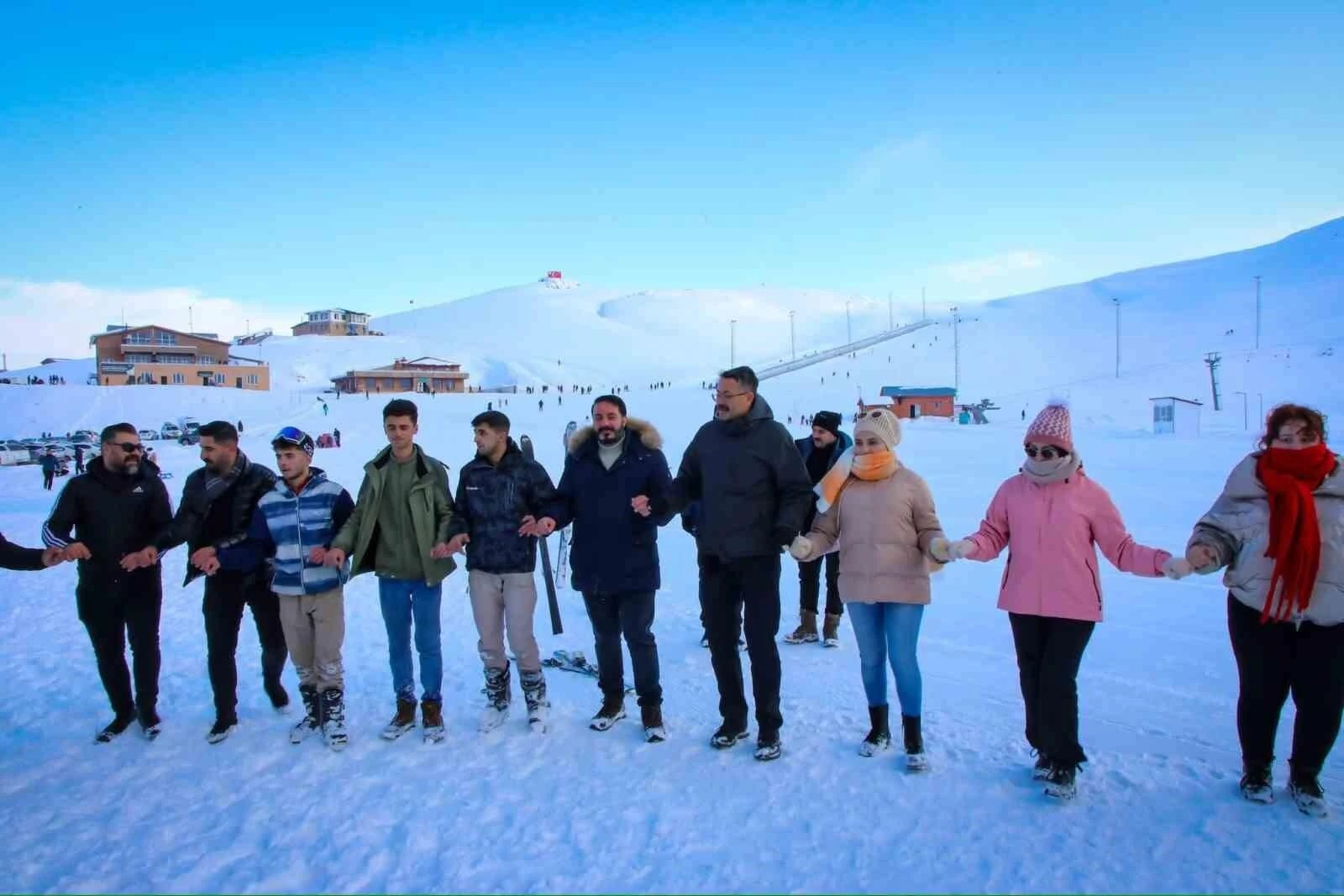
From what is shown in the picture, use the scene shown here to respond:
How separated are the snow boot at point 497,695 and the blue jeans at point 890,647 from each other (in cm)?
222

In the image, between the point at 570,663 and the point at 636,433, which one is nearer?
the point at 636,433

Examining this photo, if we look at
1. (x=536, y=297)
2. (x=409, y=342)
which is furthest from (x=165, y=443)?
(x=536, y=297)

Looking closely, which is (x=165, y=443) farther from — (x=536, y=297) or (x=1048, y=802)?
(x=536, y=297)

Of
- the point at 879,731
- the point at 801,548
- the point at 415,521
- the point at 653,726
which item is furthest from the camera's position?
the point at 415,521

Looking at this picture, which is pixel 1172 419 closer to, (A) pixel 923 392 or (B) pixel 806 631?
(A) pixel 923 392

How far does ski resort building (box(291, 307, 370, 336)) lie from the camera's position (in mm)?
130750

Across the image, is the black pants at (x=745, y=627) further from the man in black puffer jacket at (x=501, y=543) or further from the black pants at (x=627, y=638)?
the man in black puffer jacket at (x=501, y=543)

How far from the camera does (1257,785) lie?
12.0 feet

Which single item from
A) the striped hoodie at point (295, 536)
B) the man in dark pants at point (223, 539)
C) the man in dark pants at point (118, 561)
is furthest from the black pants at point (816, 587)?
the man in dark pants at point (118, 561)

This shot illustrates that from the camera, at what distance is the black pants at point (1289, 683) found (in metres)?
3.52

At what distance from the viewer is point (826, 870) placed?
326 cm

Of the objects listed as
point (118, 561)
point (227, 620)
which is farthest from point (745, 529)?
point (118, 561)

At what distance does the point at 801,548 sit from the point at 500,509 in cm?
183

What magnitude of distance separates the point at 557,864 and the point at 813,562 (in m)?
3.66
